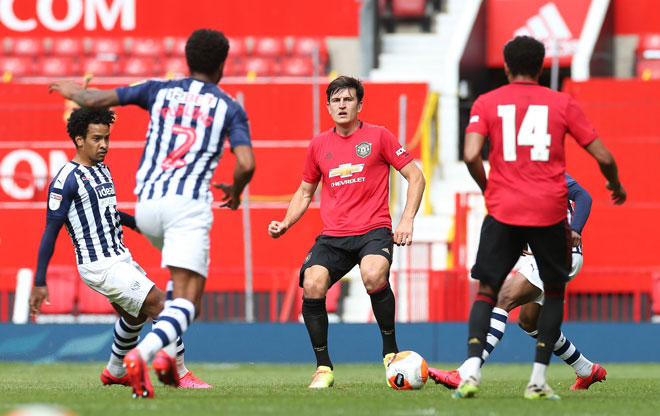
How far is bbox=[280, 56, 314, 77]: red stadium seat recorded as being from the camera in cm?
1948

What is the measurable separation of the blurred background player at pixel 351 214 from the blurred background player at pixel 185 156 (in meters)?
1.38

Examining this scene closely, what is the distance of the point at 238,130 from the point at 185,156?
0.33 meters

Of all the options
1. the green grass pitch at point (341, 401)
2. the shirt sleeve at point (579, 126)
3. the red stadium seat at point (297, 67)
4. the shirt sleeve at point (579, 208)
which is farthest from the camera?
the red stadium seat at point (297, 67)

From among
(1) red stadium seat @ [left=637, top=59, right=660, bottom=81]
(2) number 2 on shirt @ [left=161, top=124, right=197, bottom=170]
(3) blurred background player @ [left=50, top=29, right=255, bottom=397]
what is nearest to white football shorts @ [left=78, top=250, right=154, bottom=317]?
(3) blurred background player @ [left=50, top=29, right=255, bottom=397]

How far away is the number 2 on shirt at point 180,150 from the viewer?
6363mm

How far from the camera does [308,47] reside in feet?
66.6

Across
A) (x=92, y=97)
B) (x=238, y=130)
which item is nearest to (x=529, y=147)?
(x=238, y=130)

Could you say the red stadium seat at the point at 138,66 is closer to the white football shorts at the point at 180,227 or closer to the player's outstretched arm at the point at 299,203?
the player's outstretched arm at the point at 299,203

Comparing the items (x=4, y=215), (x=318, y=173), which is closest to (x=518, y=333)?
(x=318, y=173)

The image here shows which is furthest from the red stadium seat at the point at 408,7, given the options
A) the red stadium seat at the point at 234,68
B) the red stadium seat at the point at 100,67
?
the red stadium seat at the point at 100,67

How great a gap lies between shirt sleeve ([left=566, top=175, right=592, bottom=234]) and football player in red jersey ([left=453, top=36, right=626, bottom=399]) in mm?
1341

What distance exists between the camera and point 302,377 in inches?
413

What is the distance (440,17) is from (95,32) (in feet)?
21.7

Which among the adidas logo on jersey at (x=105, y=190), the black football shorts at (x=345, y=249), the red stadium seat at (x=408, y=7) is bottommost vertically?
the black football shorts at (x=345, y=249)
